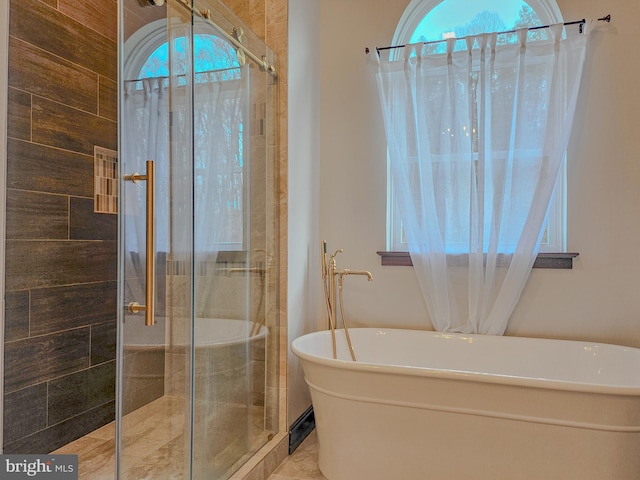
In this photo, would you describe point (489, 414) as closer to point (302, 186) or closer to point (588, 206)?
point (588, 206)

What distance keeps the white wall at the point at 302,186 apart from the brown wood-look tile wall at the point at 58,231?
3.36 feet

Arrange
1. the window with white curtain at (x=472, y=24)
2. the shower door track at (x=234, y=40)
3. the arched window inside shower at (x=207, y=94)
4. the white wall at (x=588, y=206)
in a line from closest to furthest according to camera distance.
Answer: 1. the arched window inside shower at (x=207, y=94)
2. the shower door track at (x=234, y=40)
3. the white wall at (x=588, y=206)
4. the window with white curtain at (x=472, y=24)

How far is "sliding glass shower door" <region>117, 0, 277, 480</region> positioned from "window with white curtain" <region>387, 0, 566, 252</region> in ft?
3.25

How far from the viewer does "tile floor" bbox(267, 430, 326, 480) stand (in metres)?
2.09

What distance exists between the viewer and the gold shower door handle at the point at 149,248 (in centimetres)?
143

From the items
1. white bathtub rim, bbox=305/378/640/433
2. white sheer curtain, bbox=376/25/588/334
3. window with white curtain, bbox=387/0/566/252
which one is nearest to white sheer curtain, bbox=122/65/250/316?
white bathtub rim, bbox=305/378/640/433

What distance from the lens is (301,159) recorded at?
2566mm

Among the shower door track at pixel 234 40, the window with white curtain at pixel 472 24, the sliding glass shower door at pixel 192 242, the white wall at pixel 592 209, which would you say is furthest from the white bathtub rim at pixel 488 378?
the shower door track at pixel 234 40

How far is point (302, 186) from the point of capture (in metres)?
2.58

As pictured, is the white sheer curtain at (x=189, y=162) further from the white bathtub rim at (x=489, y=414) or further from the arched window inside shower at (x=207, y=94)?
the white bathtub rim at (x=489, y=414)

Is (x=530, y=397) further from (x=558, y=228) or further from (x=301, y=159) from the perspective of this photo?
(x=301, y=159)

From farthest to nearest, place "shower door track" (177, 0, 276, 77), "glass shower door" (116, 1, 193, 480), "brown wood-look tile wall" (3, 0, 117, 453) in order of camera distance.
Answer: "brown wood-look tile wall" (3, 0, 117, 453)
"shower door track" (177, 0, 276, 77)
"glass shower door" (116, 1, 193, 480)

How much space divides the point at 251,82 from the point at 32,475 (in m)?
1.79

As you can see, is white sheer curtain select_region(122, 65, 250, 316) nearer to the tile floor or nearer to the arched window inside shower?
the arched window inside shower
